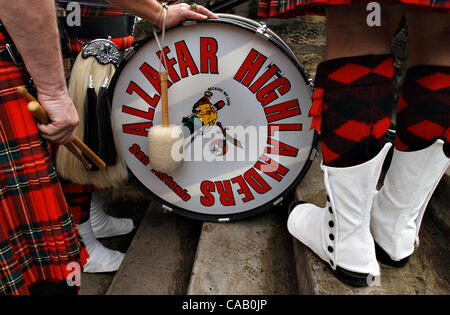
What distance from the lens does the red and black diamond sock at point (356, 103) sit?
663 millimetres

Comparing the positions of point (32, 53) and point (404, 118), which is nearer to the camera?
point (32, 53)

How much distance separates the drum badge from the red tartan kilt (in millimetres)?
582

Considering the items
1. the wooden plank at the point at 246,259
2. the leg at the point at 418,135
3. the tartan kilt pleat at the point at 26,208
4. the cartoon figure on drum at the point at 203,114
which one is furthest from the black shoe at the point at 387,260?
the tartan kilt pleat at the point at 26,208

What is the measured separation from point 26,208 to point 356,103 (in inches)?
31.1

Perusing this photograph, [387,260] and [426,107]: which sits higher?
[426,107]

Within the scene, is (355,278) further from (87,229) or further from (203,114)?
(87,229)

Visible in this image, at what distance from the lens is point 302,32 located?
2.10 meters

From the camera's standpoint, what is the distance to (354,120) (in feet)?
2.23

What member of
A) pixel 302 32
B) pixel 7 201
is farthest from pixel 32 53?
pixel 302 32

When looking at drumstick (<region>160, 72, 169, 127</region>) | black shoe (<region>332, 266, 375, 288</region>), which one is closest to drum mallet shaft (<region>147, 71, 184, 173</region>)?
drumstick (<region>160, 72, 169, 127</region>)

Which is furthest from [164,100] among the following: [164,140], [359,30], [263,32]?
[359,30]
